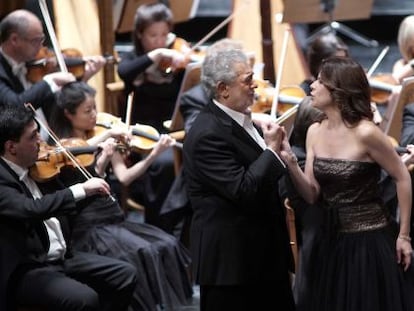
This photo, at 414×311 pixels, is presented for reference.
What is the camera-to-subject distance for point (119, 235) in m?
4.40

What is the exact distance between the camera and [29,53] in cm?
472

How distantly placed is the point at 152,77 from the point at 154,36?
0.20 metres

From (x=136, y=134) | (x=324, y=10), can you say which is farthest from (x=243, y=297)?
(x=324, y=10)

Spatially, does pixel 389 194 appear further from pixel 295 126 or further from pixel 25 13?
pixel 25 13

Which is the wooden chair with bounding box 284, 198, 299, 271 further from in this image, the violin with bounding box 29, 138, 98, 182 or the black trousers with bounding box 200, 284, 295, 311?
the violin with bounding box 29, 138, 98, 182

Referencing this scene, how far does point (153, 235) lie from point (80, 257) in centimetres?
49

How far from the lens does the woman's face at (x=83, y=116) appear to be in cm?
440

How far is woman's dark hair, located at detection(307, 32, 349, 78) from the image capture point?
475 cm

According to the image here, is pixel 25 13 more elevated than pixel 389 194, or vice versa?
pixel 25 13

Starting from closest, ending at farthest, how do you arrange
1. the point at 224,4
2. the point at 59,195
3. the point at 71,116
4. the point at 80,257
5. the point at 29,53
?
the point at 59,195 → the point at 80,257 → the point at 71,116 → the point at 29,53 → the point at 224,4

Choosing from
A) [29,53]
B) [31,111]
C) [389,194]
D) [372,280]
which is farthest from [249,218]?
[29,53]

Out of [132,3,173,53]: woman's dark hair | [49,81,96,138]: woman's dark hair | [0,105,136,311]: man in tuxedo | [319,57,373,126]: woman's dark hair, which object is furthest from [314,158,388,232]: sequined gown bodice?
[132,3,173,53]: woman's dark hair

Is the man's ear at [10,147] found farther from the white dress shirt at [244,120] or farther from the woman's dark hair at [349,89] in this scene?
the woman's dark hair at [349,89]

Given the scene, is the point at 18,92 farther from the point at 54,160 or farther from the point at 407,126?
the point at 407,126
